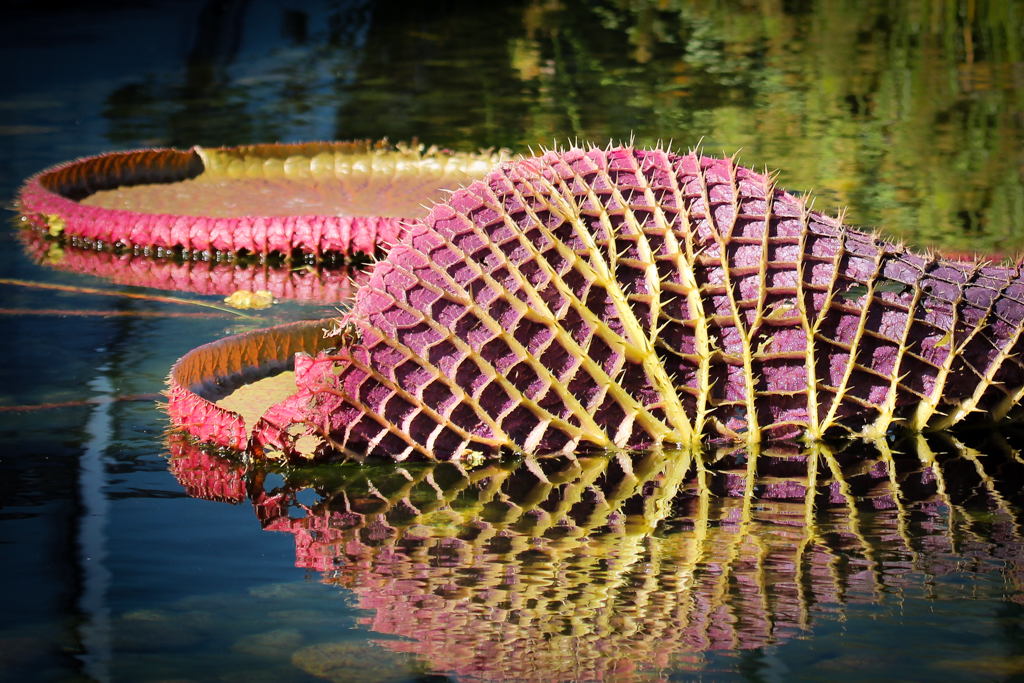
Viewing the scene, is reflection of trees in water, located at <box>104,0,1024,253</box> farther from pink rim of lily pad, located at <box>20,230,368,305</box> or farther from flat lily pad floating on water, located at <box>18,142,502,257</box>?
pink rim of lily pad, located at <box>20,230,368,305</box>

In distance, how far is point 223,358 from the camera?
2.20 meters

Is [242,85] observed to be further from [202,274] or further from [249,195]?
[202,274]

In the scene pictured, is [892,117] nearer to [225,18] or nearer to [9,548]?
[9,548]

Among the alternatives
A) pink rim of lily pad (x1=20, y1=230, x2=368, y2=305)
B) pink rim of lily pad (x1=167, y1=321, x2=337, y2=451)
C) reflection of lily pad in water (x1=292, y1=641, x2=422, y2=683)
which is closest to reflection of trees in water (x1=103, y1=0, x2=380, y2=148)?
pink rim of lily pad (x1=20, y1=230, x2=368, y2=305)

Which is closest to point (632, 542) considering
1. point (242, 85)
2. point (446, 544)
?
point (446, 544)

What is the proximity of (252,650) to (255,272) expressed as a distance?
6.90 feet

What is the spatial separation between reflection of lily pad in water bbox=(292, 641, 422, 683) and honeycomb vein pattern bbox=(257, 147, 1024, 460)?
579mm

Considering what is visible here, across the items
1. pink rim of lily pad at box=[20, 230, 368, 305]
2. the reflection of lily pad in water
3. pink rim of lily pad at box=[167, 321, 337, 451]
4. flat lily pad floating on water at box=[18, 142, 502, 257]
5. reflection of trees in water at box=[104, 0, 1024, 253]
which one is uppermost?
reflection of trees in water at box=[104, 0, 1024, 253]

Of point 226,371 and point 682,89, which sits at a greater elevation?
point 682,89

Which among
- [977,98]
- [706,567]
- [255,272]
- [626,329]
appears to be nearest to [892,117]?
[977,98]

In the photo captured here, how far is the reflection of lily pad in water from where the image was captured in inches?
45.7

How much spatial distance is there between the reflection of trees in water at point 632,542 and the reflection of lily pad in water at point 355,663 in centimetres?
3

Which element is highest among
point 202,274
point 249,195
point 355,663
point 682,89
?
point 682,89

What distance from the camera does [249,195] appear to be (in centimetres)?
390
